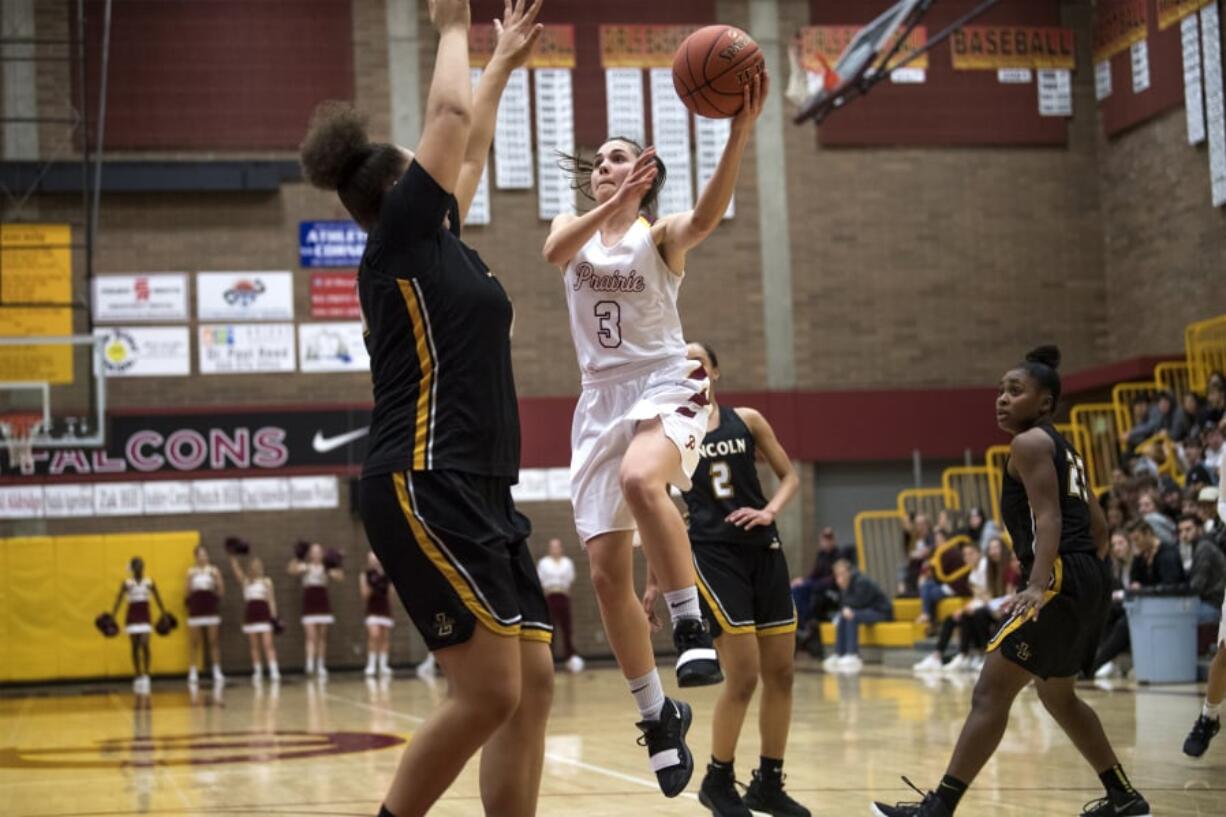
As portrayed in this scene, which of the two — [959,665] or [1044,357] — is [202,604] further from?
[1044,357]

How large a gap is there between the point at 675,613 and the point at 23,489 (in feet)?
58.4

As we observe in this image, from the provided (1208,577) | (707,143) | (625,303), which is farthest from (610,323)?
(707,143)

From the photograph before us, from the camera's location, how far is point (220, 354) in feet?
70.9

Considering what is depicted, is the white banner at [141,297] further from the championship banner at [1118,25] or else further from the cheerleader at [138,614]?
the championship banner at [1118,25]

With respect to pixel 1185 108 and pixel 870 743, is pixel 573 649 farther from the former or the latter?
pixel 870 743

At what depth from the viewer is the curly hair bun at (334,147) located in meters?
3.86

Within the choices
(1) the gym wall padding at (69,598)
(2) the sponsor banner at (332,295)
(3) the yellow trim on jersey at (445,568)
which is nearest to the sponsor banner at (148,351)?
(2) the sponsor banner at (332,295)

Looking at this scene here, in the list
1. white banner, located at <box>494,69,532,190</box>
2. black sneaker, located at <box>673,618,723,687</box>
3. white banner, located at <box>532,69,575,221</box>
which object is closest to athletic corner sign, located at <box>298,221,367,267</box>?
white banner, located at <box>494,69,532,190</box>

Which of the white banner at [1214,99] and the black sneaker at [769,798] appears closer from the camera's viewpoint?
the black sneaker at [769,798]

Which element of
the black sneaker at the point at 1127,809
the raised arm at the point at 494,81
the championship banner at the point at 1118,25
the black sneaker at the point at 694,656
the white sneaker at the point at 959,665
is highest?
the championship banner at the point at 1118,25

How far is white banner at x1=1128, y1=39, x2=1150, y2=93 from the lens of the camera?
2180 cm

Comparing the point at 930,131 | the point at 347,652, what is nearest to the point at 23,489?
the point at 347,652

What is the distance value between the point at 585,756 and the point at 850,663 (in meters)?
9.36

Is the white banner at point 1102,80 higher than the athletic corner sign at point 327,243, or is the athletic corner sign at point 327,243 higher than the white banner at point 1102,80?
the white banner at point 1102,80
